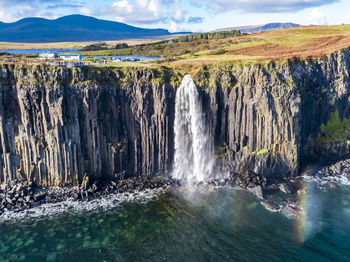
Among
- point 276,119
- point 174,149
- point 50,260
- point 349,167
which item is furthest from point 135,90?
point 349,167

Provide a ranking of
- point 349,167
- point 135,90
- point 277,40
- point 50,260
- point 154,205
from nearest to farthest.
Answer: point 50,260 < point 154,205 < point 135,90 < point 349,167 < point 277,40

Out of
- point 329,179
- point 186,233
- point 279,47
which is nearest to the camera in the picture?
point 186,233

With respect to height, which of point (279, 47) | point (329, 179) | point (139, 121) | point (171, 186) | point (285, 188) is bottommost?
point (329, 179)

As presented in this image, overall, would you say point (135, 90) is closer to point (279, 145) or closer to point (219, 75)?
point (219, 75)

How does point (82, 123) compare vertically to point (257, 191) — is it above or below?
above

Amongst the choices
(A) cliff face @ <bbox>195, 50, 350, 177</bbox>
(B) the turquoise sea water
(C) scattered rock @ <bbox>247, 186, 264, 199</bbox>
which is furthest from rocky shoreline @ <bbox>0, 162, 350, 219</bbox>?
(A) cliff face @ <bbox>195, 50, 350, 177</bbox>

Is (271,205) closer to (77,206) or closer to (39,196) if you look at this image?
(77,206)

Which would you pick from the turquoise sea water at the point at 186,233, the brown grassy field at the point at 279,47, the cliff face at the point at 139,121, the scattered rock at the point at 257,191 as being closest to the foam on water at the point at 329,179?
the cliff face at the point at 139,121

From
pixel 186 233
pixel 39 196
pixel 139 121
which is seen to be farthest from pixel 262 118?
pixel 39 196
